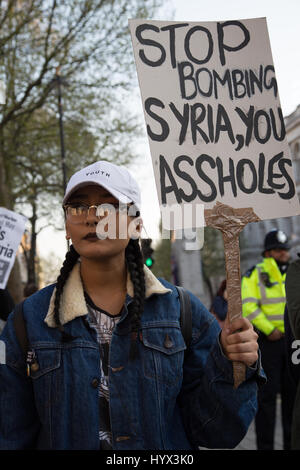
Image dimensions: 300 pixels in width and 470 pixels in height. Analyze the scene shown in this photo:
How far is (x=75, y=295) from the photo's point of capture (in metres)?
2.33

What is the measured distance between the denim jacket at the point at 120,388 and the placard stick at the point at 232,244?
0.11 m

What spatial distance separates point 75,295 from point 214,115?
963 millimetres

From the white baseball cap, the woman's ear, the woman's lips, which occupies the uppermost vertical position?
the white baseball cap

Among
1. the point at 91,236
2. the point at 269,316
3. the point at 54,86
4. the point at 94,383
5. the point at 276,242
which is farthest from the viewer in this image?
the point at 54,86

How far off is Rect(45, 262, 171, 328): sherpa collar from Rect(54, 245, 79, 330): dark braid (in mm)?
14

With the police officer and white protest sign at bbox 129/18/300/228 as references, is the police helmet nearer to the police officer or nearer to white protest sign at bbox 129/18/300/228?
the police officer

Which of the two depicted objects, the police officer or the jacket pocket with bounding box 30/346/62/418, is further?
the police officer

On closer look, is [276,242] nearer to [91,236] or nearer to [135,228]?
[135,228]

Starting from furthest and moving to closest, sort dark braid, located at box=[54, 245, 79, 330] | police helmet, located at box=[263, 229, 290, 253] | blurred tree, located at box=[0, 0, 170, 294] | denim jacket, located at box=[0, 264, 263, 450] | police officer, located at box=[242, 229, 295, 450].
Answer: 1. blurred tree, located at box=[0, 0, 170, 294]
2. police helmet, located at box=[263, 229, 290, 253]
3. police officer, located at box=[242, 229, 295, 450]
4. dark braid, located at box=[54, 245, 79, 330]
5. denim jacket, located at box=[0, 264, 263, 450]

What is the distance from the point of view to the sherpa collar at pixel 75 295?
2260 millimetres

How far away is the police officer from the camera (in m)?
5.50

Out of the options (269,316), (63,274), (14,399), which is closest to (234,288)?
(63,274)

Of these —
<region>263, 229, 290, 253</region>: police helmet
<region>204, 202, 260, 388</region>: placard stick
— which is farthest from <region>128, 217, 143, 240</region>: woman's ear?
<region>263, 229, 290, 253</region>: police helmet

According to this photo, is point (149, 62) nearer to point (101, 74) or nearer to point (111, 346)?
point (111, 346)
